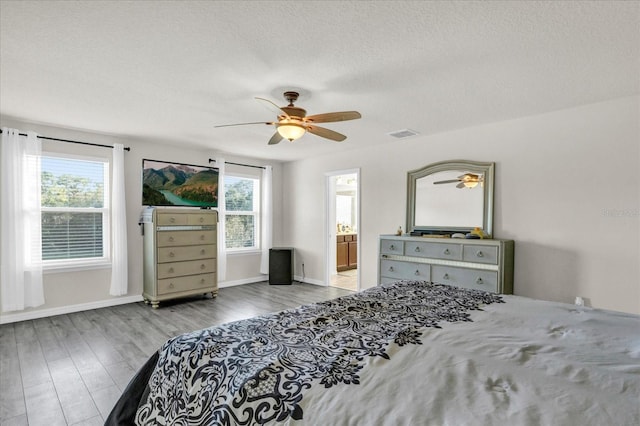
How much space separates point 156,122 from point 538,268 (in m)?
4.76

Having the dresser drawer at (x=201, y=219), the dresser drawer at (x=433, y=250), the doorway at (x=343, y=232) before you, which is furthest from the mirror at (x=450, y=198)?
the dresser drawer at (x=201, y=219)

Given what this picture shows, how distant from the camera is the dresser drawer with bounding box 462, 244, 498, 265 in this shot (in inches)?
142

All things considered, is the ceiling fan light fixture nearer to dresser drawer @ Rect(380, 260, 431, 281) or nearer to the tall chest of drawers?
dresser drawer @ Rect(380, 260, 431, 281)

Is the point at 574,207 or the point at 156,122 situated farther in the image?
the point at 156,122

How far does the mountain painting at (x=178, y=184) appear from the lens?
499 cm

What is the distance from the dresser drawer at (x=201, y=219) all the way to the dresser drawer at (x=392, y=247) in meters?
2.67

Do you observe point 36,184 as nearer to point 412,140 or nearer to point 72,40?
point 72,40

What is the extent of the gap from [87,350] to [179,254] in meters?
1.83

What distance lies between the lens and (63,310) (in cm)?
424

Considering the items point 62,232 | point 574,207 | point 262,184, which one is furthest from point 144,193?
point 574,207

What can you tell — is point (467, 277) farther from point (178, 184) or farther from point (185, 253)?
point (178, 184)

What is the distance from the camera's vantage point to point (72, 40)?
6.97 feet

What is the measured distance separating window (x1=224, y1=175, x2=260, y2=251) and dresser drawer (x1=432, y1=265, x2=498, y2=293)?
143 inches

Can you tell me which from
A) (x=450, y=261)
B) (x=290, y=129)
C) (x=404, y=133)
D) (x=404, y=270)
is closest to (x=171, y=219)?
(x=290, y=129)
